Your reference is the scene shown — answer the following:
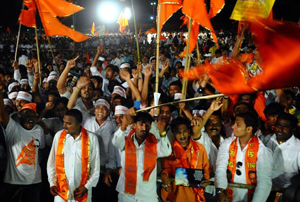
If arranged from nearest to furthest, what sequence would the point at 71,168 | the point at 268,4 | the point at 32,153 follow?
the point at 71,168, the point at 32,153, the point at 268,4

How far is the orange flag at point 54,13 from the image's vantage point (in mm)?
6930

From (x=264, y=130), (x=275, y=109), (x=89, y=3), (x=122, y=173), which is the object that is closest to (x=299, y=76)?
(x=122, y=173)

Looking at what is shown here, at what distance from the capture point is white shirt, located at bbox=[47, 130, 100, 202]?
4055 millimetres

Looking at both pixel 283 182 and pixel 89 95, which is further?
pixel 89 95

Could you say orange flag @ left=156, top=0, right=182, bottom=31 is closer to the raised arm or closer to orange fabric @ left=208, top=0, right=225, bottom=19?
orange fabric @ left=208, top=0, right=225, bottom=19

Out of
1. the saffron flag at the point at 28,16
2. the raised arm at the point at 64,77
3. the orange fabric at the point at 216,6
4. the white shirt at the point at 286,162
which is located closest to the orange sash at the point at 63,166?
the raised arm at the point at 64,77

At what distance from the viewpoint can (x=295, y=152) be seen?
4.13 metres

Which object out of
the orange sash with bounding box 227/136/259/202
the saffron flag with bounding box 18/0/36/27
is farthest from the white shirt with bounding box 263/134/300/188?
the saffron flag with bounding box 18/0/36/27

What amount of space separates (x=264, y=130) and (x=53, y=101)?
3.74 metres

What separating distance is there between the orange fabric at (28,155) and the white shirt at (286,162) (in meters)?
3.28

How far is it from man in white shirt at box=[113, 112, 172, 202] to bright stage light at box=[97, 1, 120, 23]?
3095 centimetres

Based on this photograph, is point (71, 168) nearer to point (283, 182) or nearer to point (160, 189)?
point (160, 189)

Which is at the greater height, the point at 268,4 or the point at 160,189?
the point at 268,4

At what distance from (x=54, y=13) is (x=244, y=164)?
5.24 m
